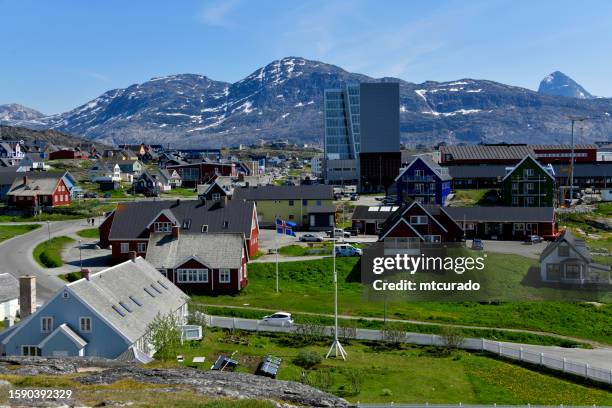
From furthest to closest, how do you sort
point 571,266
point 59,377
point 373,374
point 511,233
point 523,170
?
point 523,170
point 511,233
point 571,266
point 373,374
point 59,377

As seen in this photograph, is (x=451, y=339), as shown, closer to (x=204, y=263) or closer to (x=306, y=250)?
(x=204, y=263)

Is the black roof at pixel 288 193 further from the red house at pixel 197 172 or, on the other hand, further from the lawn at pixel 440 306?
the red house at pixel 197 172

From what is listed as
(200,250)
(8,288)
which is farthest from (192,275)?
(8,288)

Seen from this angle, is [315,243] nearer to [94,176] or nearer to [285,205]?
[285,205]

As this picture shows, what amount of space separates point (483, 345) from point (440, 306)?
13.4 meters

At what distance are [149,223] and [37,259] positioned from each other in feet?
42.4

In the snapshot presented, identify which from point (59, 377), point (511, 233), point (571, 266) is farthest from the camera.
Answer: point (511, 233)

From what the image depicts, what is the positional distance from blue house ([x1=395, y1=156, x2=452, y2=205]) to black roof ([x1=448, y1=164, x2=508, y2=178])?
2210 centimetres

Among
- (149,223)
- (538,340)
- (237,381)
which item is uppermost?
(149,223)

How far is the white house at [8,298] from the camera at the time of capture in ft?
153

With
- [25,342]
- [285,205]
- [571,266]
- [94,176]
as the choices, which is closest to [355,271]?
[571,266]

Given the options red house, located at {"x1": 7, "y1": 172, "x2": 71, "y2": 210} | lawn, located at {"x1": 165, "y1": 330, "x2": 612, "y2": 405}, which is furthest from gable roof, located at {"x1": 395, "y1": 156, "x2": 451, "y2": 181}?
lawn, located at {"x1": 165, "y1": 330, "x2": 612, "y2": 405}

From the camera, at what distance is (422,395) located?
33.9 m

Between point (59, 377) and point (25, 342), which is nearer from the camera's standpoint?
point (59, 377)
